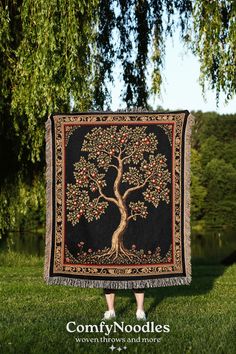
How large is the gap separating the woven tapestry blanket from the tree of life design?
1 cm

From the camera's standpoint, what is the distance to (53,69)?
980cm

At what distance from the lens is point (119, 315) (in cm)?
807

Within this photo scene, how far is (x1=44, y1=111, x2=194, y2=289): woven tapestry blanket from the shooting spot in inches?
295

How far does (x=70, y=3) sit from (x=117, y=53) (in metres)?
2.51

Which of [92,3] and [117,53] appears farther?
[117,53]

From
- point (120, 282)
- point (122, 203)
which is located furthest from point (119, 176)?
point (120, 282)

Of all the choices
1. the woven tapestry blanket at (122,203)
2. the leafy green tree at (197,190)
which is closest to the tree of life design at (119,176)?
the woven tapestry blanket at (122,203)

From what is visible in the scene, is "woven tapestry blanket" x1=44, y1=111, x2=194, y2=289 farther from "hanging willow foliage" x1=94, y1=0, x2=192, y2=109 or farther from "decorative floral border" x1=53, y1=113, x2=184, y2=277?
"hanging willow foliage" x1=94, y1=0, x2=192, y2=109

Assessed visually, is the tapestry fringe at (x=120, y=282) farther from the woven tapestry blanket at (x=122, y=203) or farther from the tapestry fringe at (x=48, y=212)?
the tapestry fringe at (x=48, y=212)

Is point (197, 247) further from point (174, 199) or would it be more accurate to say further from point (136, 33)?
point (174, 199)

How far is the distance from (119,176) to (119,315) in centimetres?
168

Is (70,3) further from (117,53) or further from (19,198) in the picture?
(19,198)

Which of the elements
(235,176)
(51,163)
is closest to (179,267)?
(51,163)

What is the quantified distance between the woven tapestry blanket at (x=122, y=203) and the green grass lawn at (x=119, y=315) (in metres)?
0.56
